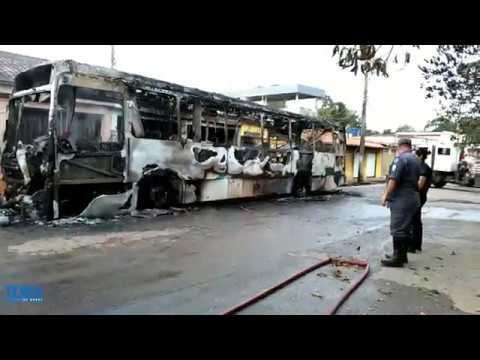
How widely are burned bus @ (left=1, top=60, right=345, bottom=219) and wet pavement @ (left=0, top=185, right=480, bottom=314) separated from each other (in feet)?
2.46

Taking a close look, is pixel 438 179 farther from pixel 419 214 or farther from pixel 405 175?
pixel 405 175

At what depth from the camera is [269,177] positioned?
1256 centimetres

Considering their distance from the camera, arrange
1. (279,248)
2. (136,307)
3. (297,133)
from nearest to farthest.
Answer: (136,307) < (279,248) < (297,133)

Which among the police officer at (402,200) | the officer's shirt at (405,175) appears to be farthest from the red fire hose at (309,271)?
the officer's shirt at (405,175)

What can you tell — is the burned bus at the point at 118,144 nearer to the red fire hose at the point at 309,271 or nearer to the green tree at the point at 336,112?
the red fire hose at the point at 309,271

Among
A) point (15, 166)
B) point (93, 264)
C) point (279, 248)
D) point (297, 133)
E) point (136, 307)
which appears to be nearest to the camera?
point (136, 307)

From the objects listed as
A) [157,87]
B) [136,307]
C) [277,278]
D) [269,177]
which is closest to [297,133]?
[269,177]

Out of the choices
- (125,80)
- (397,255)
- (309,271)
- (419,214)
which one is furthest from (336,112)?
(309,271)

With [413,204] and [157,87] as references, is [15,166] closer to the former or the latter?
[157,87]

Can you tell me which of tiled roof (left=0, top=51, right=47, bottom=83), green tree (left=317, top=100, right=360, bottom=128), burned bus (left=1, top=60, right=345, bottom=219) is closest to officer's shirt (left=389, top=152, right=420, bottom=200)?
burned bus (left=1, top=60, right=345, bottom=219)

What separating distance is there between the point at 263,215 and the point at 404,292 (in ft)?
18.4

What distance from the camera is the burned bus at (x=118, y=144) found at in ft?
23.8

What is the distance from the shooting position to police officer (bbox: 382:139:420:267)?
5.35 meters

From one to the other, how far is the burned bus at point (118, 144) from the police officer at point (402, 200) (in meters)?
5.29
